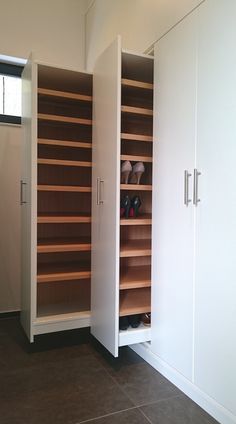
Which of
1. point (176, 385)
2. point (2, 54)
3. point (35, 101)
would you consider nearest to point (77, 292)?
point (176, 385)

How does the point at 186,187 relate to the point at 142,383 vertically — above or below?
above

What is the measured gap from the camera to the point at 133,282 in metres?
2.17

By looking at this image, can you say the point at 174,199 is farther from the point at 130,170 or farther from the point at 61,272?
the point at 61,272

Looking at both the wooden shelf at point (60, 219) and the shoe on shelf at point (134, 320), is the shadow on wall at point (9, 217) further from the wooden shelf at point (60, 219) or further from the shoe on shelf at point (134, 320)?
the shoe on shelf at point (134, 320)

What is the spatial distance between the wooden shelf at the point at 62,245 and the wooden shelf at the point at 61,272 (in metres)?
0.17

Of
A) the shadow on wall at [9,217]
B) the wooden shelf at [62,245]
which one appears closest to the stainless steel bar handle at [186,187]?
the wooden shelf at [62,245]

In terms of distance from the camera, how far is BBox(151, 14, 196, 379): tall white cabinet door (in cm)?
177

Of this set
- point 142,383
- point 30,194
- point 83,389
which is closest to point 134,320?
point 142,383

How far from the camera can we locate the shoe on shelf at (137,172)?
2314mm

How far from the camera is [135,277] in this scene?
232 cm

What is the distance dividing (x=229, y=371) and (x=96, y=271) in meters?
1.11

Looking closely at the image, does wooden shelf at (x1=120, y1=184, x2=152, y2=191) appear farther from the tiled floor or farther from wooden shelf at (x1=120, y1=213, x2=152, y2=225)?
the tiled floor

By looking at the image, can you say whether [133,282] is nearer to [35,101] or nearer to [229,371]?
[229,371]

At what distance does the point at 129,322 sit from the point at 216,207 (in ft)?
3.53
